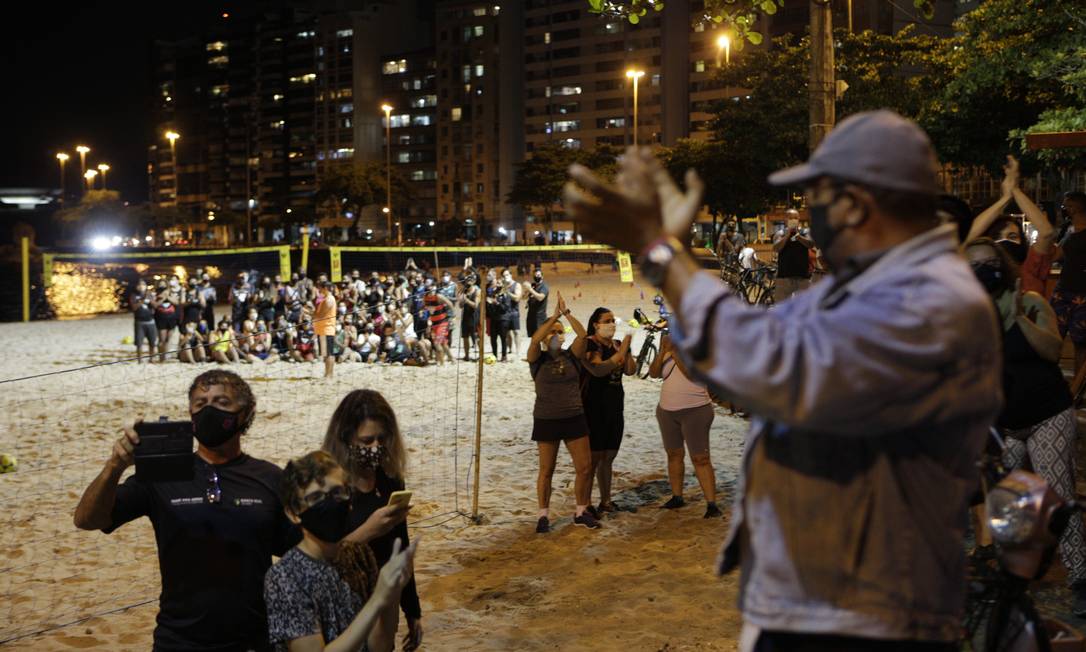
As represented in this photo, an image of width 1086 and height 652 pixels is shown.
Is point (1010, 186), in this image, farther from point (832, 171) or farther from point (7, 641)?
point (7, 641)

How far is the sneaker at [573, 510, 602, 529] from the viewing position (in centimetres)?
824

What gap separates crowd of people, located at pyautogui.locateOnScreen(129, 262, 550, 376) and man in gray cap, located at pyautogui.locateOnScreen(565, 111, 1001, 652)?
1645 cm

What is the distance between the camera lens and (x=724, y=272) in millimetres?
16328

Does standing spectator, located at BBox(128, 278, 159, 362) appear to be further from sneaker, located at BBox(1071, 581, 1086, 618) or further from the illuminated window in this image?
the illuminated window

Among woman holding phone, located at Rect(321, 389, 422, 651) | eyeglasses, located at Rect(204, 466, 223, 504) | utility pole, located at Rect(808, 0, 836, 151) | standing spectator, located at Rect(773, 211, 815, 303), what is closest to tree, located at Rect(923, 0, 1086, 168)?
standing spectator, located at Rect(773, 211, 815, 303)

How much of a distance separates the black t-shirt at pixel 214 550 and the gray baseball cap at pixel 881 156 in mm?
2578

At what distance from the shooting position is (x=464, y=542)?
316 inches

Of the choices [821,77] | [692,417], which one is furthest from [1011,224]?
[692,417]

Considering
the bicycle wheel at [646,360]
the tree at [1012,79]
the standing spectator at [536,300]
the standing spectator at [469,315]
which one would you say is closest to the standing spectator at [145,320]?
the standing spectator at [469,315]

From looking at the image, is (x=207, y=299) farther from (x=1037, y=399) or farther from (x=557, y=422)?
(x=1037, y=399)

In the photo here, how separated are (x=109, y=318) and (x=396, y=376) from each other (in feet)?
63.8

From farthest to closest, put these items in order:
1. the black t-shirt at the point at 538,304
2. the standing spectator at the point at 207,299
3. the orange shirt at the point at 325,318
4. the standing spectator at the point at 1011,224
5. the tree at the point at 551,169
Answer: the tree at the point at 551,169, the standing spectator at the point at 207,299, the black t-shirt at the point at 538,304, the orange shirt at the point at 325,318, the standing spectator at the point at 1011,224

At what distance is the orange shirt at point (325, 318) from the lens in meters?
18.6

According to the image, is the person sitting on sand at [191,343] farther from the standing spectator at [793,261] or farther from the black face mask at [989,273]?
the black face mask at [989,273]
